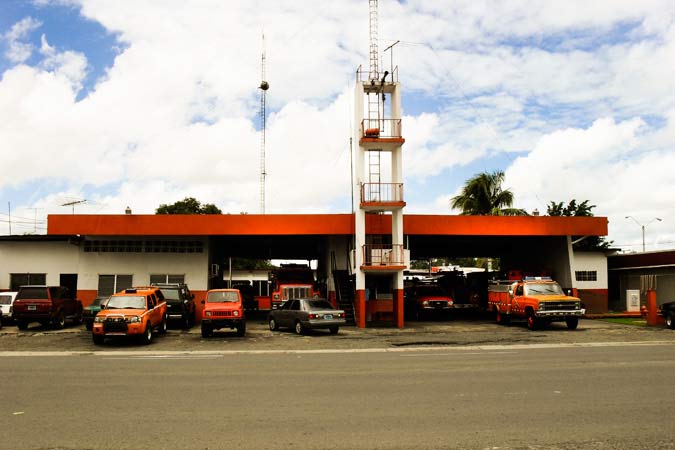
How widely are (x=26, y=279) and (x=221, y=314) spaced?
15.8m

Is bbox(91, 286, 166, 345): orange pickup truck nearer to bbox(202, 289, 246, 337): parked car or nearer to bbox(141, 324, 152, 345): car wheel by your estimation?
bbox(141, 324, 152, 345): car wheel

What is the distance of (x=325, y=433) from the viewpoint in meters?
8.38

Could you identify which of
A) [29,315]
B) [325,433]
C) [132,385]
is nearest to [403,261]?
[29,315]

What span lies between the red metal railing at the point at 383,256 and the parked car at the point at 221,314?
736cm

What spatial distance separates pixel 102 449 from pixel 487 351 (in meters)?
14.3

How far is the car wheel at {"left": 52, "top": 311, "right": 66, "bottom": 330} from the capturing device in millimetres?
28391

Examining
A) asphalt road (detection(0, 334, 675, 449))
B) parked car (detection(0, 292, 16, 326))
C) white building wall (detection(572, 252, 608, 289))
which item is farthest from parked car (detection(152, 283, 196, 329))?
white building wall (detection(572, 252, 608, 289))

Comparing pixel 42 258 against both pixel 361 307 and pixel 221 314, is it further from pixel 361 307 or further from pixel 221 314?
pixel 361 307

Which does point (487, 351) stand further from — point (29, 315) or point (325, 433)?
point (29, 315)

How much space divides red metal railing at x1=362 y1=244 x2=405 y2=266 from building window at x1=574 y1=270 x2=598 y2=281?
13998 mm

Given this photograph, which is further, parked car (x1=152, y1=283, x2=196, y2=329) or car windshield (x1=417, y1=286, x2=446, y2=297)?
car windshield (x1=417, y1=286, x2=446, y2=297)

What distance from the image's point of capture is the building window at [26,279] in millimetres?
34875

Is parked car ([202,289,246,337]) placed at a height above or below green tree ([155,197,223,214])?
below

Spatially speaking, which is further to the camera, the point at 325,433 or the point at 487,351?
Answer: the point at 487,351
